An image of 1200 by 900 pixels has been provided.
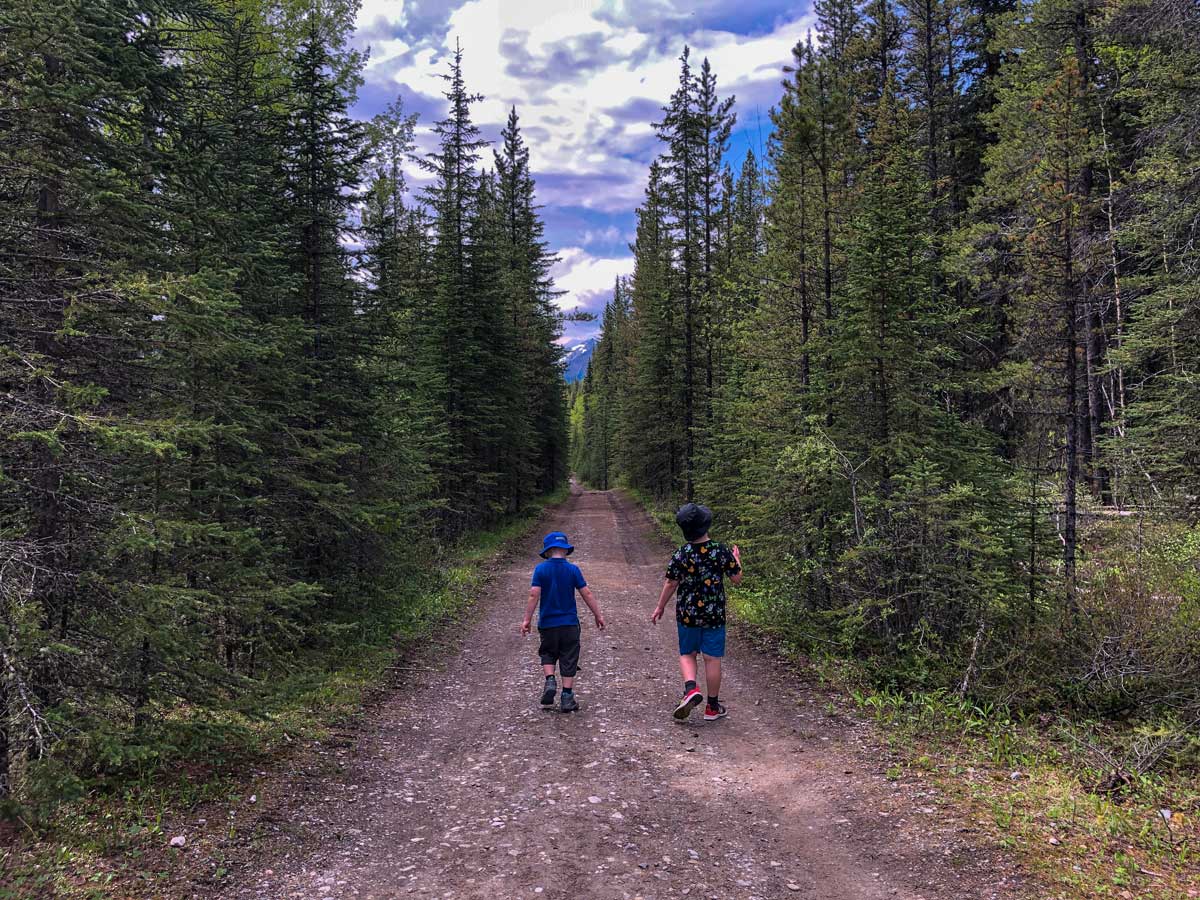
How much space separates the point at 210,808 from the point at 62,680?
1566 millimetres

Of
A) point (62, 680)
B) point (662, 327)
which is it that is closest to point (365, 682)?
point (62, 680)

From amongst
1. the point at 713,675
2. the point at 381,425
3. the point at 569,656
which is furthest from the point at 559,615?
the point at 381,425

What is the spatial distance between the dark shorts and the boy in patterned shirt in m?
1.17

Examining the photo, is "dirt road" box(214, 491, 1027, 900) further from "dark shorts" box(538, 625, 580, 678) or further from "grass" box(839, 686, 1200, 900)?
"dark shorts" box(538, 625, 580, 678)

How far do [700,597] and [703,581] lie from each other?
0.63 feet

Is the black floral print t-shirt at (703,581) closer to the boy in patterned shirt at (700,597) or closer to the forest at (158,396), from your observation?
the boy in patterned shirt at (700,597)

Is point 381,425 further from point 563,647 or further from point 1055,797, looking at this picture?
point 1055,797

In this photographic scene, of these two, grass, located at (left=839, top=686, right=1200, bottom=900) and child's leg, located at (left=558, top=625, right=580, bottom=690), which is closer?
grass, located at (left=839, top=686, right=1200, bottom=900)

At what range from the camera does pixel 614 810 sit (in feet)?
18.1

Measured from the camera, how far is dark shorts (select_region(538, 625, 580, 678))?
805 cm

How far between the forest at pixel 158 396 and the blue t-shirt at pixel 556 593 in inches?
106

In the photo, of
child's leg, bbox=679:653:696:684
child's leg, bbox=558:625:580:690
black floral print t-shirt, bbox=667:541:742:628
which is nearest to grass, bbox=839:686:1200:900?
child's leg, bbox=679:653:696:684

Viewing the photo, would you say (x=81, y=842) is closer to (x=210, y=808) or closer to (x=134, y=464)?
(x=210, y=808)

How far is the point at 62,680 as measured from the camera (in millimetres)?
4930
